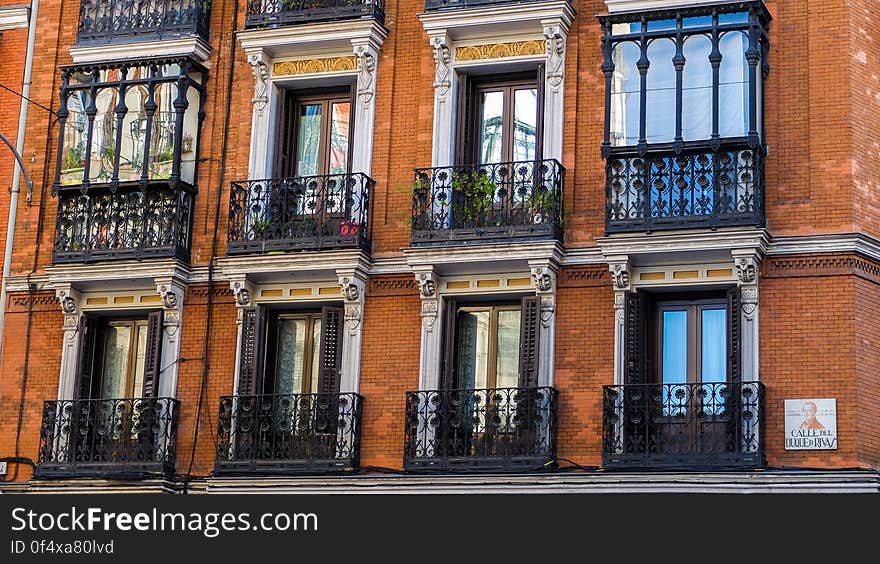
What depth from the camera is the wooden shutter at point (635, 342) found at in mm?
22109

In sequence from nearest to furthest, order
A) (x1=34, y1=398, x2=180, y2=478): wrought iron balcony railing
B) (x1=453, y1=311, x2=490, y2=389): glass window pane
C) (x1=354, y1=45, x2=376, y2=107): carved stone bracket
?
(x1=453, y1=311, x2=490, y2=389): glass window pane, (x1=34, y1=398, x2=180, y2=478): wrought iron balcony railing, (x1=354, y1=45, x2=376, y2=107): carved stone bracket

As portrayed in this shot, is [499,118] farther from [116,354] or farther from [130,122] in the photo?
[116,354]

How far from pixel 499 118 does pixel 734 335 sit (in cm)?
444

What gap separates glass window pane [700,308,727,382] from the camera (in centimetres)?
2195

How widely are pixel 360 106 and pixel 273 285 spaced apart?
8.66 feet

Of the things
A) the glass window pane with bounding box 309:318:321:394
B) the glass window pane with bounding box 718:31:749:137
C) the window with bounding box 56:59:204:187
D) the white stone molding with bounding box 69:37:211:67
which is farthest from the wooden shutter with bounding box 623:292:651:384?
the white stone molding with bounding box 69:37:211:67

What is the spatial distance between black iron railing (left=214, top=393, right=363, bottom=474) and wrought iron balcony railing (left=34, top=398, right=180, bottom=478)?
0.78 meters

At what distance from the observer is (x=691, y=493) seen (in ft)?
68.3

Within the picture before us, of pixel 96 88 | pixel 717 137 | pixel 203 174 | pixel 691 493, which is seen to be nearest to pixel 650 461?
pixel 691 493

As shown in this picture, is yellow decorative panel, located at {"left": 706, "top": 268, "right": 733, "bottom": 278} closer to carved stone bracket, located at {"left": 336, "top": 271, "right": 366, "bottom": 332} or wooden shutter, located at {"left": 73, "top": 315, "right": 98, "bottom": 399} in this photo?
carved stone bracket, located at {"left": 336, "top": 271, "right": 366, "bottom": 332}

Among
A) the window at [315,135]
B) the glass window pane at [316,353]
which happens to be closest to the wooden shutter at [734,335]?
the glass window pane at [316,353]

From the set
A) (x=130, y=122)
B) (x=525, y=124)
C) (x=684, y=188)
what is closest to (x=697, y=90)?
(x=684, y=188)

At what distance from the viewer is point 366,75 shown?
953 inches

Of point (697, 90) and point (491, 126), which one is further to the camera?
point (491, 126)
